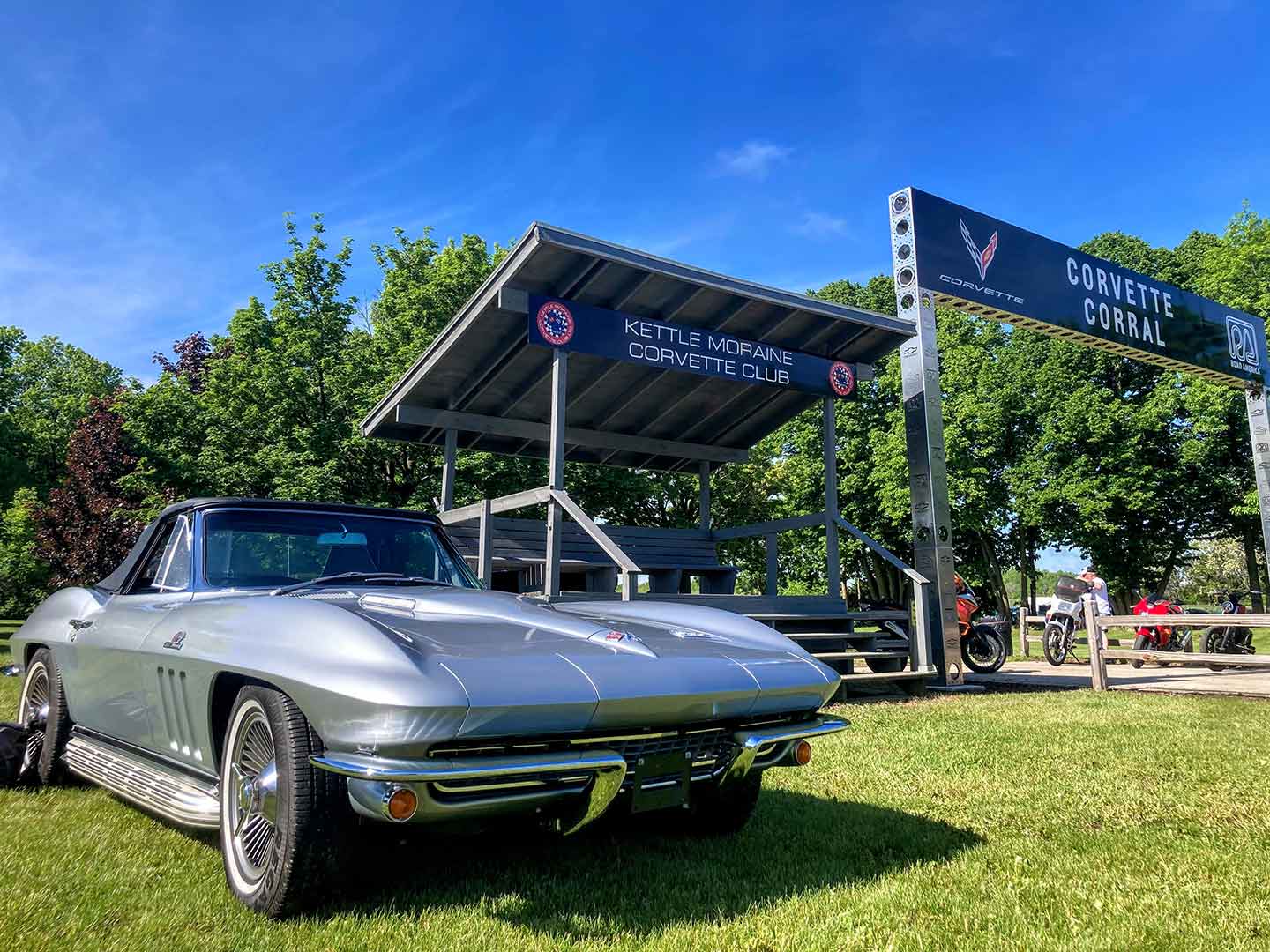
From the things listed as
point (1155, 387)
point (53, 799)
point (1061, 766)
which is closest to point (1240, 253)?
point (1155, 387)

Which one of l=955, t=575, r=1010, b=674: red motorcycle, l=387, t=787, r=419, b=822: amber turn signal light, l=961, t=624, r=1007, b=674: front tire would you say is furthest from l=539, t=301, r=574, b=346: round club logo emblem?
l=961, t=624, r=1007, b=674: front tire

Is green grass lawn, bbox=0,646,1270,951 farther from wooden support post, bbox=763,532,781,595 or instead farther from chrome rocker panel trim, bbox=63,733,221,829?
wooden support post, bbox=763,532,781,595

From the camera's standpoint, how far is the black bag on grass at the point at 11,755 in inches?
190

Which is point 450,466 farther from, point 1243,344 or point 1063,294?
point 1243,344

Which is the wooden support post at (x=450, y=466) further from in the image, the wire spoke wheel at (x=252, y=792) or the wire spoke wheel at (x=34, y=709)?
the wire spoke wheel at (x=252, y=792)

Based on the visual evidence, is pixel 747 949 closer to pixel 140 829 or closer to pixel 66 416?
pixel 140 829

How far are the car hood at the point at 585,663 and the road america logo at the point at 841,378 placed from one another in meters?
6.57

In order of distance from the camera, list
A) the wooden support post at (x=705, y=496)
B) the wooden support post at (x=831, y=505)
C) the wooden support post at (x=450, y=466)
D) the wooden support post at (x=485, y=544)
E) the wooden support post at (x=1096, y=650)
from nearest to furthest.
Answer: the wooden support post at (x=485, y=544) < the wooden support post at (x=1096, y=650) < the wooden support post at (x=831, y=505) < the wooden support post at (x=450, y=466) < the wooden support post at (x=705, y=496)

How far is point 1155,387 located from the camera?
27.3m

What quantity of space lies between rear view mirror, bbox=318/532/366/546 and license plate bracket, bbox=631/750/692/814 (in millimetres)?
2213

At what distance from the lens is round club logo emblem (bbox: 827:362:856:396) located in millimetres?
10188

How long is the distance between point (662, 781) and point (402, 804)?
2.90 ft

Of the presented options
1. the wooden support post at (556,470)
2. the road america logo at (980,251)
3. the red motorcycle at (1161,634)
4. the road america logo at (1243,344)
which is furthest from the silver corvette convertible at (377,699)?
the road america logo at (1243,344)

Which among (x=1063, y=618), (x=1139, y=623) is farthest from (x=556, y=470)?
(x=1063, y=618)
